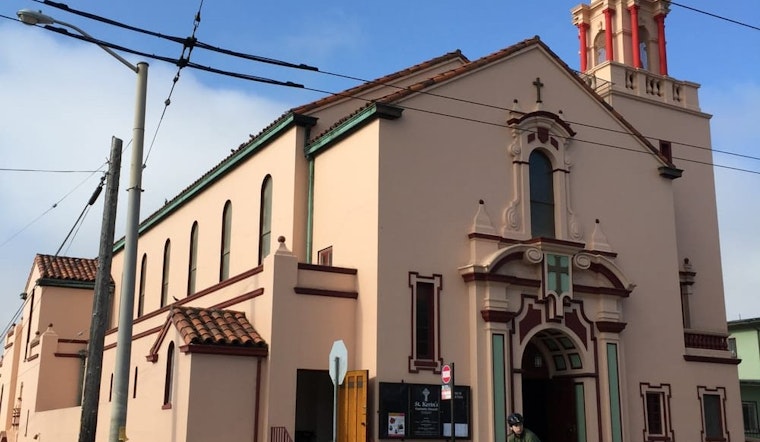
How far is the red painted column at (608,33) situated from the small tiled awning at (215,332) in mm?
15013

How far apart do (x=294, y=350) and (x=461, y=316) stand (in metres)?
3.70

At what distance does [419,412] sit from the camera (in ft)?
59.7

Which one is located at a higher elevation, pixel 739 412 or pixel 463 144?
pixel 463 144

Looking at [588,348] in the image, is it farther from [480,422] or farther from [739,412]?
[739,412]

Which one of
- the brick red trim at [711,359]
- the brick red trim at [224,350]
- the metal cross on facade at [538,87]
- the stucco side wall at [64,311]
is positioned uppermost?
the metal cross on facade at [538,87]

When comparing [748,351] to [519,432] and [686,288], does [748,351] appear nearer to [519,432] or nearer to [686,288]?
[686,288]

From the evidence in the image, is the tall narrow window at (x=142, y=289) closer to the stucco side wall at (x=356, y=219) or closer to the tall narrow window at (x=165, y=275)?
the tall narrow window at (x=165, y=275)

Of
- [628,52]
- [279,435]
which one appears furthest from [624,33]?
[279,435]

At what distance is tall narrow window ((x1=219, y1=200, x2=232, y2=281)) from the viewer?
85.8 ft

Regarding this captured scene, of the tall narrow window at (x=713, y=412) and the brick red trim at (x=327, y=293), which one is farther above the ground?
the brick red trim at (x=327, y=293)

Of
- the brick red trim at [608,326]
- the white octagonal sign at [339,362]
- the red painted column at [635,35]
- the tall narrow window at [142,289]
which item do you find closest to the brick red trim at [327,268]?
the white octagonal sign at [339,362]

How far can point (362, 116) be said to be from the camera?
1967 cm

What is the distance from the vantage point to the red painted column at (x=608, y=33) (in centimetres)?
2789

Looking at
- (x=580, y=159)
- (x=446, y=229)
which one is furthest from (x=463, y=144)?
(x=580, y=159)
